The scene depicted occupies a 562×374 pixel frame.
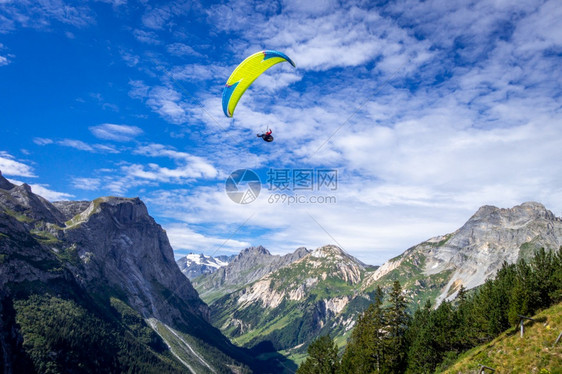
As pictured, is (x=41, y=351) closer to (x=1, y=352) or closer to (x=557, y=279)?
(x=1, y=352)

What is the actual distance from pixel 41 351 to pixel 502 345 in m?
209

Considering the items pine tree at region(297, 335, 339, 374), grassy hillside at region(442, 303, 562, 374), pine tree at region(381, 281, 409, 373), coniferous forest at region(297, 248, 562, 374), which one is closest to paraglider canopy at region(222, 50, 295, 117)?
pine tree at region(381, 281, 409, 373)

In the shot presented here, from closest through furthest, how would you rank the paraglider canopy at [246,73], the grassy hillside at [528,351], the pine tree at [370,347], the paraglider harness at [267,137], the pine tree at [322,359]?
1. the grassy hillside at [528,351]
2. the paraglider canopy at [246,73]
3. the paraglider harness at [267,137]
4. the pine tree at [370,347]
5. the pine tree at [322,359]

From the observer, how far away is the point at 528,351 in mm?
34219

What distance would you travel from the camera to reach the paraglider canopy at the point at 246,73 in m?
38.5

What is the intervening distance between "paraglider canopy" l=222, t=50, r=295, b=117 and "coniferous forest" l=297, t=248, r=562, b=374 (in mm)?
36322

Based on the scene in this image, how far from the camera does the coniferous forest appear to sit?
46.7m

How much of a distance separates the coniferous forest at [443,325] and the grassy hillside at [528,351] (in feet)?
11.7

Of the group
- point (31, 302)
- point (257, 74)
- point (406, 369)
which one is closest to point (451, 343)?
point (406, 369)

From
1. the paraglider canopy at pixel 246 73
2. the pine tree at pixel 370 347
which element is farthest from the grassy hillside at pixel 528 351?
the paraglider canopy at pixel 246 73

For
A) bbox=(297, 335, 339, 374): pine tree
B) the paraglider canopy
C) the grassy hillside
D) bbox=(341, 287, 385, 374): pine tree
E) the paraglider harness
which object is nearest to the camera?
the grassy hillside

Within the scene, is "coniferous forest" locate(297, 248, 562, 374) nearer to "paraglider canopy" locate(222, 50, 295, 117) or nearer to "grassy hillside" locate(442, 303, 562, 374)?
"grassy hillside" locate(442, 303, 562, 374)

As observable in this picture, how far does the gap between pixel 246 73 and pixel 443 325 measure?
52236 mm

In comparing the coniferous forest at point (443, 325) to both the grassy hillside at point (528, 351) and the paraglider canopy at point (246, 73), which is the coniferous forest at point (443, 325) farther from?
the paraglider canopy at point (246, 73)
